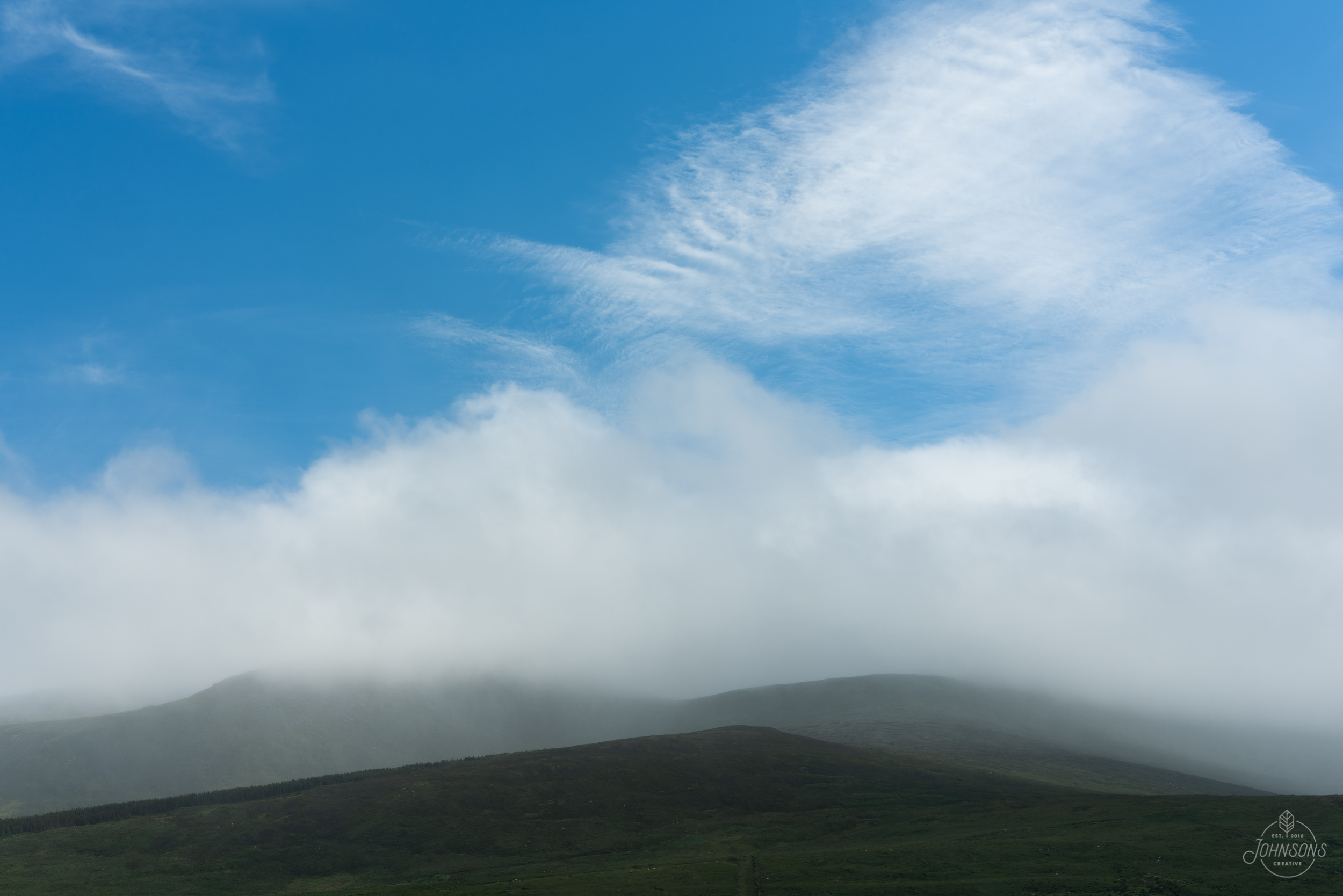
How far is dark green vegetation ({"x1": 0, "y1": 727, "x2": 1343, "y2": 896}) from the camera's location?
79188 mm

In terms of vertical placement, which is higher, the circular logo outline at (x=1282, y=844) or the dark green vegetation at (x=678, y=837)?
the circular logo outline at (x=1282, y=844)

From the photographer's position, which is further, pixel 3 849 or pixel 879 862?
pixel 3 849

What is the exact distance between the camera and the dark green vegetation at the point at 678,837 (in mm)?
79188

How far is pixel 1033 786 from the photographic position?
151500 mm

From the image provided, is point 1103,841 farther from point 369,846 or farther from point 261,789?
point 261,789

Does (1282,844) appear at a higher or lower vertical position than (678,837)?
higher

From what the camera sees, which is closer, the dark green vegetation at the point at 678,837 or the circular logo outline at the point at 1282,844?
the circular logo outline at the point at 1282,844

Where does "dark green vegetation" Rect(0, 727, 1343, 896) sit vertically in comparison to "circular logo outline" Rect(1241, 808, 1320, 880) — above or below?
below

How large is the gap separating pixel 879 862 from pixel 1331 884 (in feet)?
134

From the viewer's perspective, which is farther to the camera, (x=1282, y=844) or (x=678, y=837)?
(x=678, y=837)

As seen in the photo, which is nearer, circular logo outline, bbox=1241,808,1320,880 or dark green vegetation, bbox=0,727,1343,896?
circular logo outline, bbox=1241,808,1320,880

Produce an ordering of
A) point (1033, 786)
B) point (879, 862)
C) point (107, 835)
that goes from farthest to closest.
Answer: point (1033, 786), point (107, 835), point (879, 862)

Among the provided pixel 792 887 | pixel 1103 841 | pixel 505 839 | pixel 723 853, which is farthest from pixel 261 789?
pixel 1103 841

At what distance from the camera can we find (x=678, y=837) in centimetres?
11538
